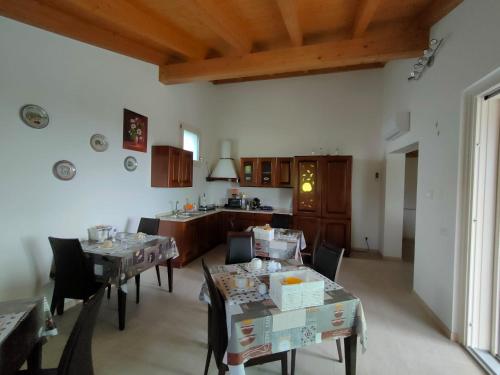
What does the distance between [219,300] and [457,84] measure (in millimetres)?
2846

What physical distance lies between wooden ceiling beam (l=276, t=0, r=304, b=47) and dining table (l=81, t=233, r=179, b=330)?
2872 mm

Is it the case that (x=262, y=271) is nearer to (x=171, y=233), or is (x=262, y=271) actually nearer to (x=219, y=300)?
(x=219, y=300)

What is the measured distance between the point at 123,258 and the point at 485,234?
3283mm

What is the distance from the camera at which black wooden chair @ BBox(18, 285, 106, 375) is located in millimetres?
998

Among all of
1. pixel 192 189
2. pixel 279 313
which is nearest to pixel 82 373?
pixel 279 313

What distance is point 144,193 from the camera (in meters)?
3.86

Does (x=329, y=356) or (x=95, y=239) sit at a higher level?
(x=95, y=239)

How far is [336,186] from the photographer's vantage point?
4.74 meters

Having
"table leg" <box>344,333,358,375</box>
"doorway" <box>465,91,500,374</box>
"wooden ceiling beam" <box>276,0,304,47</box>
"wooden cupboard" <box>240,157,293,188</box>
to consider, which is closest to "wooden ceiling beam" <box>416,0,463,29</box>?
"doorway" <box>465,91,500,374</box>

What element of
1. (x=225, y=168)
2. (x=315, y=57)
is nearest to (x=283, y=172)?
(x=225, y=168)

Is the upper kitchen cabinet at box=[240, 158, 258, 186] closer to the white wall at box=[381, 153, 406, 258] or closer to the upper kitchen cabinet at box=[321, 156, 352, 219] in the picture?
the upper kitchen cabinet at box=[321, 156, 352, 219]

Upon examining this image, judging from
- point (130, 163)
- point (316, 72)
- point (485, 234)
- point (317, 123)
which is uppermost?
point (316, 72)

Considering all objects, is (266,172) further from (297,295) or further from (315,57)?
(297,295)

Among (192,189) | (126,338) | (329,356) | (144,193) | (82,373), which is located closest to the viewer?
(82,373)
